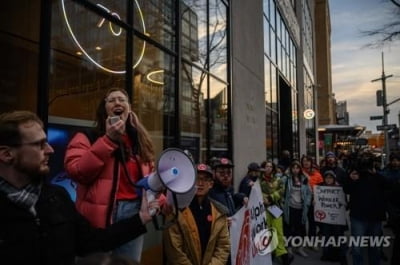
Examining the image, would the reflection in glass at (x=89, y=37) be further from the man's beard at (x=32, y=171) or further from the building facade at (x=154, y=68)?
the man's beard at (x=32, y=171)

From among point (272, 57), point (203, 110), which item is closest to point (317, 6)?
point (272, 57)

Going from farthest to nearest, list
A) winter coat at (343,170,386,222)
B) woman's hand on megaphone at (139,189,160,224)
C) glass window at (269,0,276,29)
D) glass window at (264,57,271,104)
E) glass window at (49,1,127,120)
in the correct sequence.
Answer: glass window at (269,0,276,29)
glass window at (264,57,271,104)
winter coat at (343,170,386,222)
glass window at (49,1,127,120)
woman's hand on megaphone at (139,189,160,224)

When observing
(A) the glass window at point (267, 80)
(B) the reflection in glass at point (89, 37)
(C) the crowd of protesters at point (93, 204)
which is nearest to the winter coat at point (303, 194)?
(B) the reflection in glass at point (89, 37)

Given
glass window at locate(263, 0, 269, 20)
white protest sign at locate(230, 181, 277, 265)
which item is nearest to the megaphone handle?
white protest sign at locate(230, 181, 277, 265)

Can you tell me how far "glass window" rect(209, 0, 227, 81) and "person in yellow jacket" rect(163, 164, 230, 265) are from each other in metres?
5.14

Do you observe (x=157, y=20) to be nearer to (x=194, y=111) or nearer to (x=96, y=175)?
(x=194, y=111)

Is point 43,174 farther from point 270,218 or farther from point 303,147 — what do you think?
point 303,147

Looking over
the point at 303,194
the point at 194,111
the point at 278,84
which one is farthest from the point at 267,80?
the point at 194,111

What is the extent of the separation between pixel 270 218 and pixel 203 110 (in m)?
2.57

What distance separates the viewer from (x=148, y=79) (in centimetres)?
616

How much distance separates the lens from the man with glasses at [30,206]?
64.6 inches

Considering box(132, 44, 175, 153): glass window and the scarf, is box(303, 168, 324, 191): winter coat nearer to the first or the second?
box(132, 44, 175, 153): glass window

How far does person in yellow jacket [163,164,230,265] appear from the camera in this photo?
3.71m

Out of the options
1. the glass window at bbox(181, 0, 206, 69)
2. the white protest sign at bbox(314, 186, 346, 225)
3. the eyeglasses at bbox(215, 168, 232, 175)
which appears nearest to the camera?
the eyeglasses at bbox(215, 168, 232, 175)
